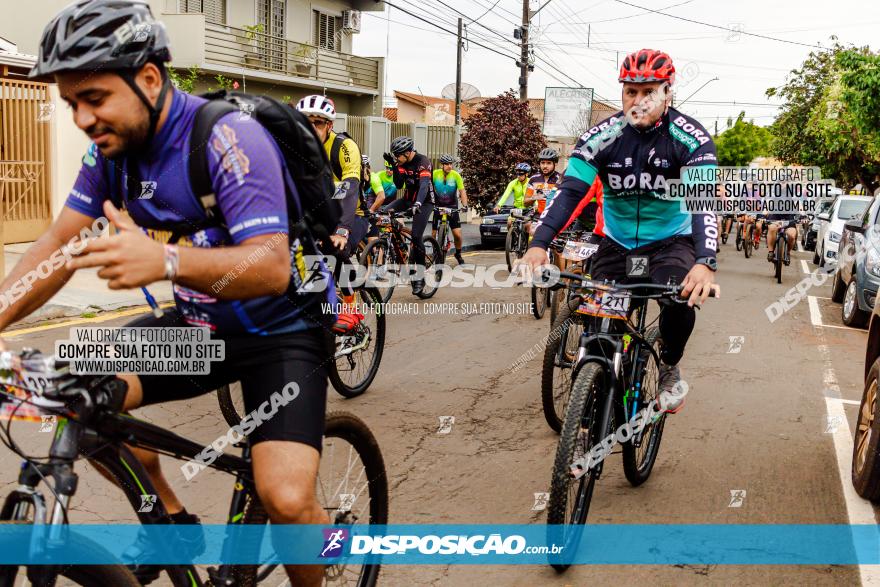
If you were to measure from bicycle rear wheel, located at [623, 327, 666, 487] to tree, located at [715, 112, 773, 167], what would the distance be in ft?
290

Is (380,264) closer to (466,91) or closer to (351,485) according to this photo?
(351,485)

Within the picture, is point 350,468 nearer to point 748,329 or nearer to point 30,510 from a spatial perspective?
point 30,510

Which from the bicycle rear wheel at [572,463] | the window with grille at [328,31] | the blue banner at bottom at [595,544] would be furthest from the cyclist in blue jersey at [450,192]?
the window with grille at [328,31]

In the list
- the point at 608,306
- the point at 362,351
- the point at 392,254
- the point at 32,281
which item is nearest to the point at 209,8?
the point at 392,254

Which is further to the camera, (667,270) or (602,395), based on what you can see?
(667,270)

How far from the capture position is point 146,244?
2.17 meters

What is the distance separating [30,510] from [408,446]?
387 cm

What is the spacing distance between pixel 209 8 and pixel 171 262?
26713mm

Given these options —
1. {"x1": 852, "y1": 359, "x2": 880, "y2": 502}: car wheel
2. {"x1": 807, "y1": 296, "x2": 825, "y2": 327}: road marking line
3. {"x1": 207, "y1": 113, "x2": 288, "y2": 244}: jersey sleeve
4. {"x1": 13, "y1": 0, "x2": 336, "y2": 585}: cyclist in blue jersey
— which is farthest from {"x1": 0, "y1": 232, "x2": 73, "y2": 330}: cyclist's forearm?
{"x1": 807, "y1": 296, "x2": 825, "y2": 327}: road marking line

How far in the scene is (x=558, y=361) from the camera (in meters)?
6.12

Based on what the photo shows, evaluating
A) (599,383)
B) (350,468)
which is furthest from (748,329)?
(350,468)

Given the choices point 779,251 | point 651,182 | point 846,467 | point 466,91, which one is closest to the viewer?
point 651,182

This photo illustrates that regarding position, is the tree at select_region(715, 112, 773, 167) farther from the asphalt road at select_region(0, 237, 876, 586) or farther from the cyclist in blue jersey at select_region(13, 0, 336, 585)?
the cyclist in blue jersey at select_region(13, 0, 336, 585)

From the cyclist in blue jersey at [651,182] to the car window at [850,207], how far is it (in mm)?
20098
